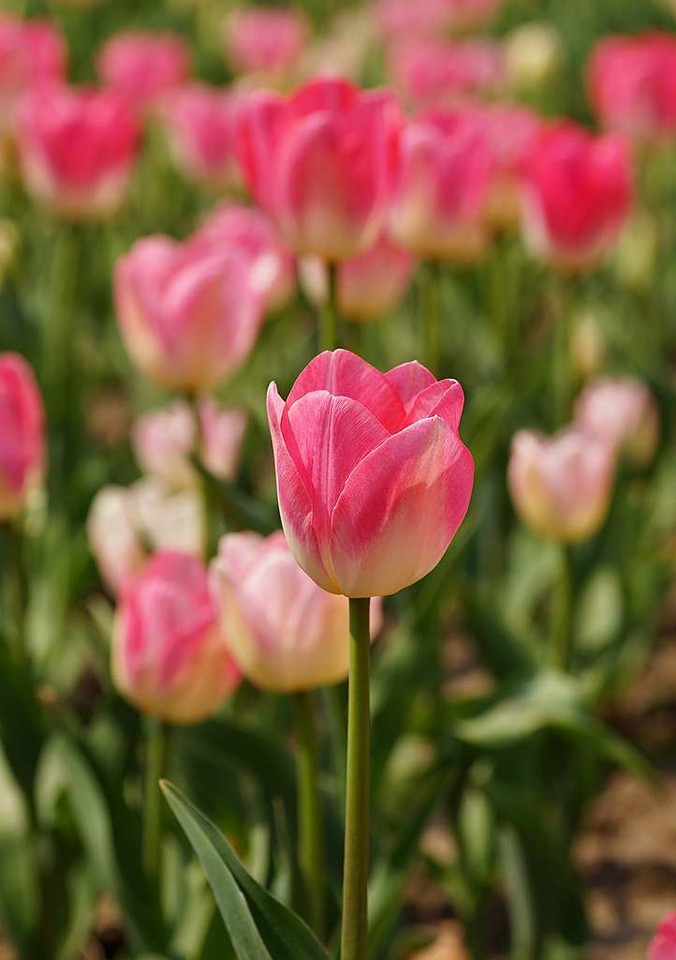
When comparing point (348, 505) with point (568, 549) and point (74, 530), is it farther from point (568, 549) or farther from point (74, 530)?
point (74, 530)

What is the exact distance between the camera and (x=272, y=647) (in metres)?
0.95

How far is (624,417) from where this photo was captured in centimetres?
178

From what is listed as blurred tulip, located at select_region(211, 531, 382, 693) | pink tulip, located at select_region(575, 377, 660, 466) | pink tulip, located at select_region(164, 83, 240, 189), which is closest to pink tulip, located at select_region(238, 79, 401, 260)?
blurred tulip, located at select_region(211, 531, 382, 693)

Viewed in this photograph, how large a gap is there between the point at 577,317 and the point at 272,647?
1.52 metres

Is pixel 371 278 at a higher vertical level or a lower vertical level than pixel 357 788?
lower

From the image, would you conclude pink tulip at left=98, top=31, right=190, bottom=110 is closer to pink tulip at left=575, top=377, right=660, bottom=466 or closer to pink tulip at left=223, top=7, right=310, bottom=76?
pink tulip at left=223, top=7, right=310, bottom=76

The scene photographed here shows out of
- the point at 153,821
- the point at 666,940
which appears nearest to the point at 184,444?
the point at 153,821

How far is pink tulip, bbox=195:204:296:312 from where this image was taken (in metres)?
1.42

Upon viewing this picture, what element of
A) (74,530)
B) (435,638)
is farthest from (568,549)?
(74,530)

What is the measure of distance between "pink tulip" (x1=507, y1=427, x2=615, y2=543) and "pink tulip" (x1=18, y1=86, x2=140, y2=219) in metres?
0.88

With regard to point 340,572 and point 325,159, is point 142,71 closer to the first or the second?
point 325,159

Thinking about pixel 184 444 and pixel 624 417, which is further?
pixel 624 417

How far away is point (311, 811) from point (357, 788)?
0.94 feet

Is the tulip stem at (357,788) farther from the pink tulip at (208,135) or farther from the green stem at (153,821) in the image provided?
the pink tulip at (208,135)
